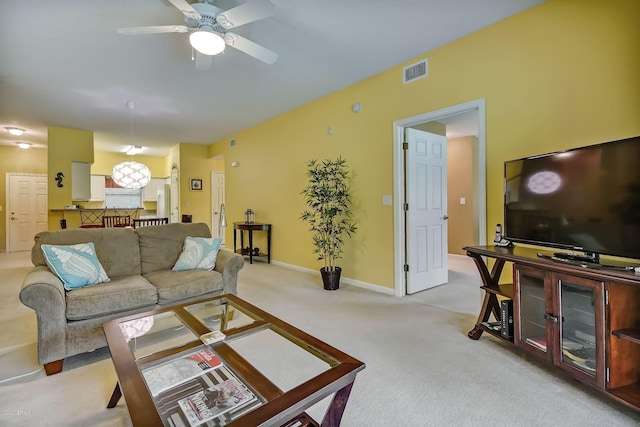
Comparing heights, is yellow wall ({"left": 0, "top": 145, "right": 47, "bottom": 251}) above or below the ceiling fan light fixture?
below

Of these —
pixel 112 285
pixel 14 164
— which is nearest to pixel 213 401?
pixel 112 285

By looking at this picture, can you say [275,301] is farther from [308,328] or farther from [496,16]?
[496,16]

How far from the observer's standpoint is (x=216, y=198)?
7.86m

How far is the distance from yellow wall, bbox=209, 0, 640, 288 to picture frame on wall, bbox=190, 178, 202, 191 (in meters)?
3.56

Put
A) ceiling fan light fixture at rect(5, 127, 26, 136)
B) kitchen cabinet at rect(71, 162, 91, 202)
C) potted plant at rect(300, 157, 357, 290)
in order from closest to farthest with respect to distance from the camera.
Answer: potted plant at rect(300, 157, 357, 290) < ceiling fan light fixture at rect(5, 127, 26, 136) < kitchen cabinet at rect(71, 162, 91, 202)

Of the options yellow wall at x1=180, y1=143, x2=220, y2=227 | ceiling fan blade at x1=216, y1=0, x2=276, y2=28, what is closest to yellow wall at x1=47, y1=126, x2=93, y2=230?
yellow wall at x1=180, y1=143, x2=220, y2=227

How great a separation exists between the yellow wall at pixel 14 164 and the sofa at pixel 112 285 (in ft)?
21.6

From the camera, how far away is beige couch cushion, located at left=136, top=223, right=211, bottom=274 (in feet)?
9.50

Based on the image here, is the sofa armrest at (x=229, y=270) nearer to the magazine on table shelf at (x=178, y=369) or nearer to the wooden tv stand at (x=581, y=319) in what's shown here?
the magazine on table shelf at (x=178, y=369)

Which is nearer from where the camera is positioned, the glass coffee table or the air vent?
the glass coffee table

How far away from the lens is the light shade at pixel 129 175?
193 inches

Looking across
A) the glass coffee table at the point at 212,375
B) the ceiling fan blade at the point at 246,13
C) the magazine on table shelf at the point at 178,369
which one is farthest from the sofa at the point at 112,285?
the ceiling fan blade at the point at 246,13

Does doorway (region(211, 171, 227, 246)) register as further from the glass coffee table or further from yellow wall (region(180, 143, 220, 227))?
the glass coffee table

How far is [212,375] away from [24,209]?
883cm
